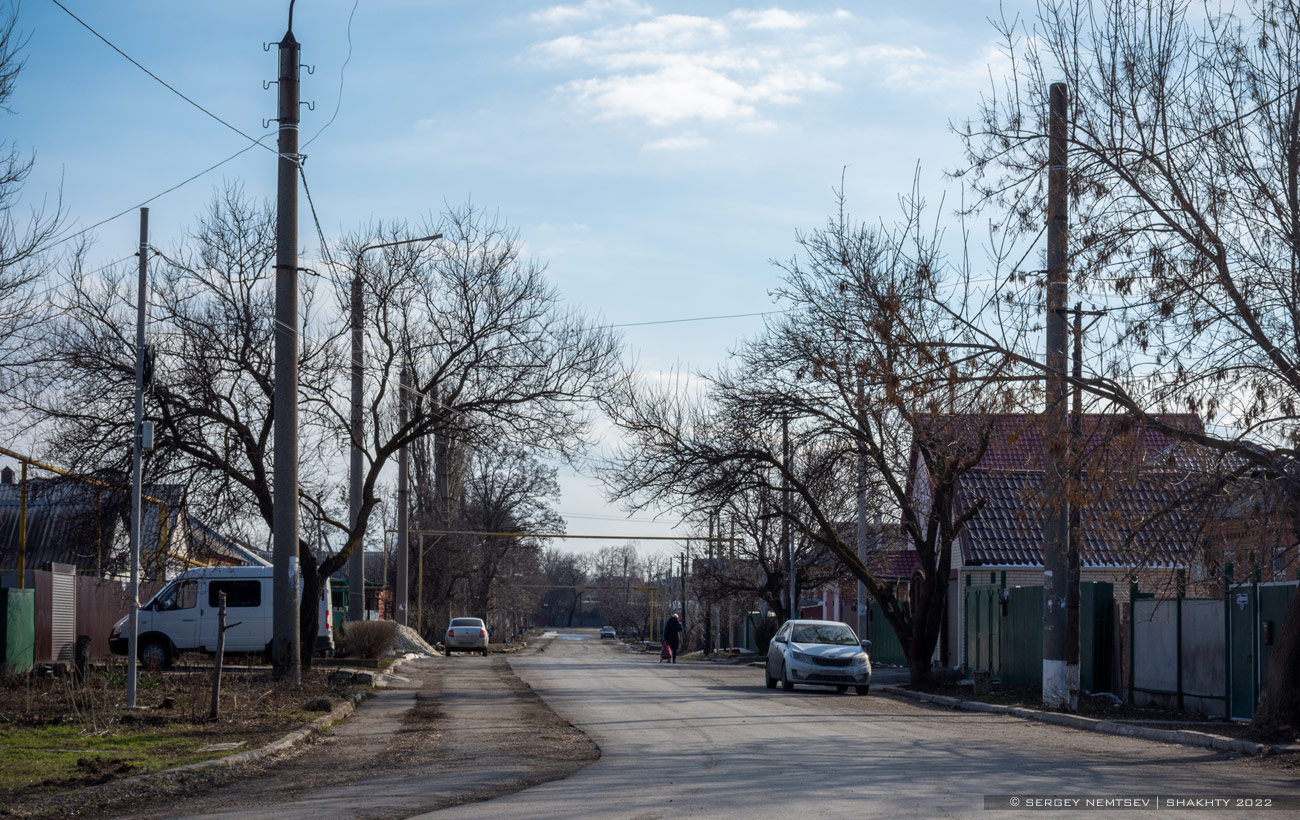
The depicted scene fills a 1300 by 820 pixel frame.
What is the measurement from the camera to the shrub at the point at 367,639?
1155 inches

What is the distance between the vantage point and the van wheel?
89.5 ft

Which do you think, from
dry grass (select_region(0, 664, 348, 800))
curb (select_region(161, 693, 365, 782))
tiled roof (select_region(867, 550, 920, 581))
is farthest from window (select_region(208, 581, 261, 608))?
tiled roof (select_region(867, 550, 920, 581))

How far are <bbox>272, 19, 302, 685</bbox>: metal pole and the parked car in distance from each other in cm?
2918

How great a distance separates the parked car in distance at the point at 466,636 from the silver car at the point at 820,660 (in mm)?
24458

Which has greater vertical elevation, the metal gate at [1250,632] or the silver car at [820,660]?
the metal gate at [1250,632]

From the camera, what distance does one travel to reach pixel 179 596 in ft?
92.6

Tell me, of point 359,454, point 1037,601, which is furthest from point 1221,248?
point 359,454

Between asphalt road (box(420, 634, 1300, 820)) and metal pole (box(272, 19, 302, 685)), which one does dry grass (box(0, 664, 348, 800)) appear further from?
asphalt road (box(420, 634, 1300, 820))

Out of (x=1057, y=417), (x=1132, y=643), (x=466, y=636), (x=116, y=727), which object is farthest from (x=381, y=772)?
(x=466, y=636)

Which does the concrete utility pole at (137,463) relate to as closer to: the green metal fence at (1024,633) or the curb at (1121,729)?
the curb at (1121,729)

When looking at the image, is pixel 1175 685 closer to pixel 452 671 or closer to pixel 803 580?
pixel 452 671

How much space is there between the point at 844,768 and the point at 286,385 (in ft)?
36.2

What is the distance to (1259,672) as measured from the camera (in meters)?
15.7

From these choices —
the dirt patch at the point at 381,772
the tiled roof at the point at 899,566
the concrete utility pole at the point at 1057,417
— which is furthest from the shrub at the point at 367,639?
the concrete utility pole at the point at 1057,417
